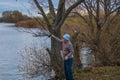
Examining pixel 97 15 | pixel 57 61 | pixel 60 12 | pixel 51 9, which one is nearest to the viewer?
pixel 57 61

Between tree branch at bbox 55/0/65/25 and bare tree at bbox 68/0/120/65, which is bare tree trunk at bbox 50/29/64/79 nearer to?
tree branch at bbox 55/0/65/25

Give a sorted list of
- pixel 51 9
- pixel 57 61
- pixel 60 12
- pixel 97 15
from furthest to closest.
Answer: pixel 97 15, pixel 51 9, pixel 60 12, pixel 57 61

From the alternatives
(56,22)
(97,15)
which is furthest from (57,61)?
(97,15)

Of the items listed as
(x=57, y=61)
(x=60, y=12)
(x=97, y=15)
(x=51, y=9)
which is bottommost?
(x=57, y=61)

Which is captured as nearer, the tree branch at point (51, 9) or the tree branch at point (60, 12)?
the tree branch at point (60, 12)

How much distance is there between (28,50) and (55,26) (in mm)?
1911

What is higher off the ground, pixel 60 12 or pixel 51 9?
pixel 51 9

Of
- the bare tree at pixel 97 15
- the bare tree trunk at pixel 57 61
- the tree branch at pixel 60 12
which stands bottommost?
the bare tree trunk at pixel 57 61

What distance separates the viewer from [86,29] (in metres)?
27.3

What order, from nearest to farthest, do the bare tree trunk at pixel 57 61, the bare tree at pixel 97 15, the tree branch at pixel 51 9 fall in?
the bare tree trunk at pixel 57 61
the tree branch at pixel 51 9
the bare tree at pixel 97 15

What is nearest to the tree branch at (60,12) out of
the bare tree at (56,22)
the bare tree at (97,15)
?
the bare tree at (56,22)

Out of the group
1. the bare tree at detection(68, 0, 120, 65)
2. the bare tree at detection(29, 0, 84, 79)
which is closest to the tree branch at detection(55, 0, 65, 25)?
the bare tree at detection(29, 0, 84, 79)

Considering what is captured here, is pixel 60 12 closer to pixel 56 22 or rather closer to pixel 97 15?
pixel 56 22

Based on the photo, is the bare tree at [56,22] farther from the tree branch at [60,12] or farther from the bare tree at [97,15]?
the bare tree at [97,15]
